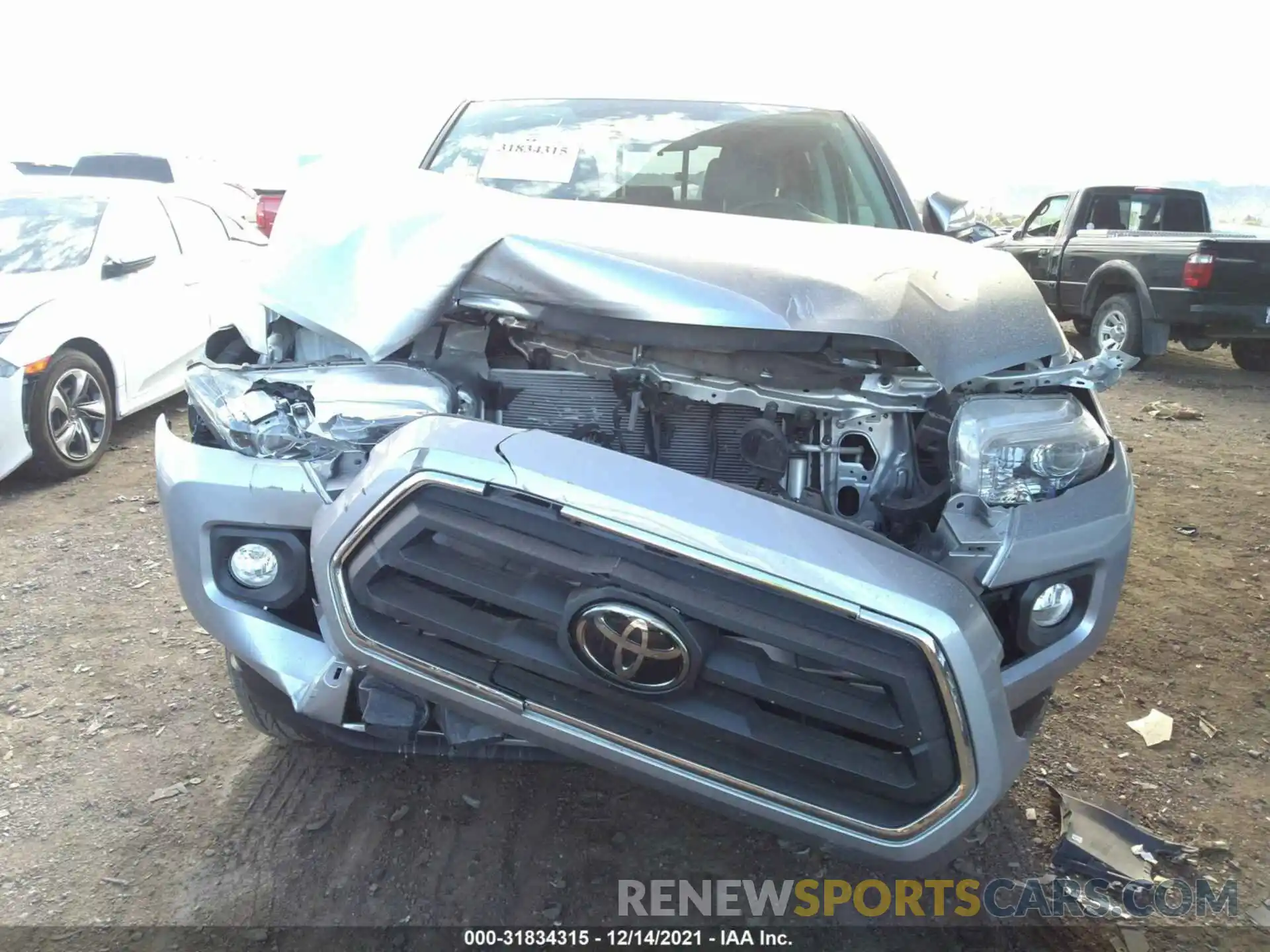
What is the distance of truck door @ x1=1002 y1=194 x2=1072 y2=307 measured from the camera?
969 centimetres

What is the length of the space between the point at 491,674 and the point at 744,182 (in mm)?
2321

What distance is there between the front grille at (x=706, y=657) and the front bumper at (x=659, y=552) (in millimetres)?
19

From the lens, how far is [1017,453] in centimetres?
209

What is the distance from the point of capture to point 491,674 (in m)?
1.80

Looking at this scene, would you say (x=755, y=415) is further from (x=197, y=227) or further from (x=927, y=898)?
(x=197, y=227)

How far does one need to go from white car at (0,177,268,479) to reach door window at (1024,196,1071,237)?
28.3 ft

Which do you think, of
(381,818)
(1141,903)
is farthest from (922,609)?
(381,818)

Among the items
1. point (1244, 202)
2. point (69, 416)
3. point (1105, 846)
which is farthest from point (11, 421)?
point (1244, 202)

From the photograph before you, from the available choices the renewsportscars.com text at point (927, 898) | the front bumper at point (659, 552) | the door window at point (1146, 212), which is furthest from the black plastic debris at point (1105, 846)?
the door window at point (1146, 212)

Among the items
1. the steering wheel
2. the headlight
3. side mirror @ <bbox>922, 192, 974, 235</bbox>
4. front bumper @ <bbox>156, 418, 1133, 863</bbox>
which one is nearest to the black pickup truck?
side mirror @ <bbox>922, 192, 974, 235</bbox>

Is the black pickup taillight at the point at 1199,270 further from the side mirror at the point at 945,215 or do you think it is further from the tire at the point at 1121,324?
the side mirror at the point at 945,215

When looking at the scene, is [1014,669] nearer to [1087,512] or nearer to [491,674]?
[1087,512]

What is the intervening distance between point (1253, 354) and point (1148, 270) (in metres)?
1.69

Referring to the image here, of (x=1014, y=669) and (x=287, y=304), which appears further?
(x=287, y=304)
